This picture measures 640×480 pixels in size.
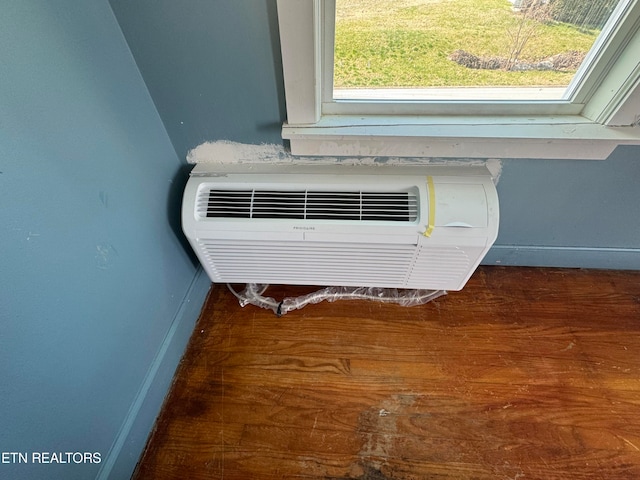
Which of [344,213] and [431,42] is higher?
[431,42]

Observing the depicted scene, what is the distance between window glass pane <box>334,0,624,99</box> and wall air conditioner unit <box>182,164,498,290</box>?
0.22 m

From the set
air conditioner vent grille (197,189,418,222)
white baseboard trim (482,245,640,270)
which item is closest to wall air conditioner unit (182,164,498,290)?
air conditioner vent grille (197,189,418,222)

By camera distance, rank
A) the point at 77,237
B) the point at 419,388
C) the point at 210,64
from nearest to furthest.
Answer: the point at 77,237
the point at 210,64
the point at 419,388

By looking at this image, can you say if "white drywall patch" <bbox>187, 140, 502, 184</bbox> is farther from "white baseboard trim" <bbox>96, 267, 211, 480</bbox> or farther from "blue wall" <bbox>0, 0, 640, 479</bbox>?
"white baseboard trim" <bbox>96, 267, 211, 480</bbox>

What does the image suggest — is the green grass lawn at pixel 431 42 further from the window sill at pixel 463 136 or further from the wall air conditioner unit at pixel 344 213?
the wall air conditioner unit at pixel 344 213

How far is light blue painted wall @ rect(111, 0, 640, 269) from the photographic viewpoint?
756 millimetres

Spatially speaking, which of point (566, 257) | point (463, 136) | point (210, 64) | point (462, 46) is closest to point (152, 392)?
point (210, 64)

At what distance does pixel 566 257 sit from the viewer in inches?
50.1

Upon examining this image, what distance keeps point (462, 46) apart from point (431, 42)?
76 mm

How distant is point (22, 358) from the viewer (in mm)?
599

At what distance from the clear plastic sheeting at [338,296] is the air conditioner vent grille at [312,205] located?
39cm

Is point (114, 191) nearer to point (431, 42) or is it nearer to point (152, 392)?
point (152, 392)

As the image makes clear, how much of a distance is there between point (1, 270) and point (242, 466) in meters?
0.72

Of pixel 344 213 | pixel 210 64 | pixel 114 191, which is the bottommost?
pixel 344 213
